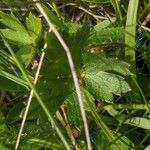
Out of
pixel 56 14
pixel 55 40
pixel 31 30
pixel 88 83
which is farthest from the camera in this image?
pixel 56 14

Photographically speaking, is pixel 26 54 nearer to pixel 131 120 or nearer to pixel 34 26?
pixel 34 26

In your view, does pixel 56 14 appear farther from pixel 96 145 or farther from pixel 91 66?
pixel 96 145

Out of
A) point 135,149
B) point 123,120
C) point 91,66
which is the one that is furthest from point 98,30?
point 135,149

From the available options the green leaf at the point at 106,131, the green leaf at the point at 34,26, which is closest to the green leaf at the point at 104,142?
the green leaf at the point at 106,131

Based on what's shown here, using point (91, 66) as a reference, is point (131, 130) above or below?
below

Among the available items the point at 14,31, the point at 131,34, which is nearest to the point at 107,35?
the point at 131,34

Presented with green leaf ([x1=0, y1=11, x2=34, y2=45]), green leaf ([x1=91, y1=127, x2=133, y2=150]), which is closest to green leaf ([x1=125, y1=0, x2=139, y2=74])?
green leaf ([x1=91, y1=127, x2=133, y2=150])

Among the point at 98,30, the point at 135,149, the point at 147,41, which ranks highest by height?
the point at 98,30
